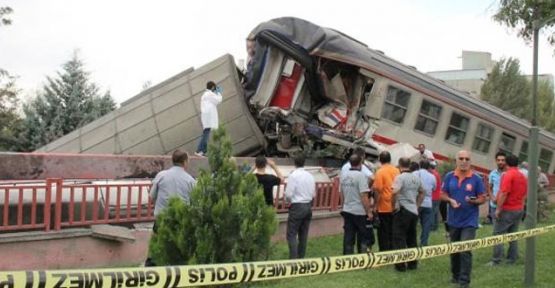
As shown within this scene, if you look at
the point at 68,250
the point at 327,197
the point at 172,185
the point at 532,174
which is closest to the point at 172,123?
the point at 327,197

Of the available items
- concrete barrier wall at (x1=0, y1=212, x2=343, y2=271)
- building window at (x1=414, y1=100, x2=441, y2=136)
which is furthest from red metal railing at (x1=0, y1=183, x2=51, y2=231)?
building window at (x1=414, y1=100, x2=441, y2=136)

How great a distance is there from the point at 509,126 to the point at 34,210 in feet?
40.3

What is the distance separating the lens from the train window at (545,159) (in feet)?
59.7

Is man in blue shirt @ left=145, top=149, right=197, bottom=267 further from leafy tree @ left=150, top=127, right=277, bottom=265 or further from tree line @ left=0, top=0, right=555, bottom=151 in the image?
tree line @ left=0, top=0, right=555, bottom=151

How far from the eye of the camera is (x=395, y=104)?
14.7m

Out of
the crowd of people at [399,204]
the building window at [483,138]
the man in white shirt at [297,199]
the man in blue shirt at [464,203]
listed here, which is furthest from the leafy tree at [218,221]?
the building window at [483,138]

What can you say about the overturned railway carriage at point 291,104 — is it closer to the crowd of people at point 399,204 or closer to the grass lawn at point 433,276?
the grass lawn at point 433,276

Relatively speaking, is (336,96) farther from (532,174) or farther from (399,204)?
(532,174)

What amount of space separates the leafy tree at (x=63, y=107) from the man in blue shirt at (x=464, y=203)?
18.2m

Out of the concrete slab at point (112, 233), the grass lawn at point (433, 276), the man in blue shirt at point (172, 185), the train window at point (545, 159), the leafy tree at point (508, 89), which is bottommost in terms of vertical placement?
the grass lawn at point (433, 276)

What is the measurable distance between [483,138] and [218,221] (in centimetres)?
1204

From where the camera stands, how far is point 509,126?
16.5m

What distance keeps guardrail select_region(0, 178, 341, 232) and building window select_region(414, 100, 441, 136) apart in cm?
738

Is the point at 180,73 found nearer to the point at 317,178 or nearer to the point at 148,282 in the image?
the point at 317,178
